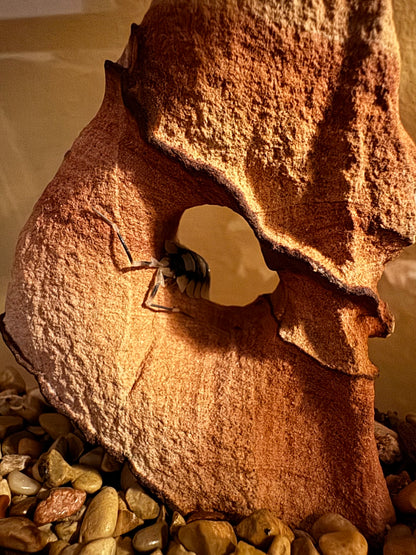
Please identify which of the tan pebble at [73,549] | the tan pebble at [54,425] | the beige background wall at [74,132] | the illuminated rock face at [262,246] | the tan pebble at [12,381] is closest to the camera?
the illuminated rock face at [262,246]

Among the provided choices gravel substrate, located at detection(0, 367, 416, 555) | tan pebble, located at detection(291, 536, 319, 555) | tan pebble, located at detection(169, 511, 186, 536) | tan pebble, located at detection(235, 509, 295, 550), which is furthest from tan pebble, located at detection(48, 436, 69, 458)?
tan pebble, located at detection(291, 536, 319, 555)

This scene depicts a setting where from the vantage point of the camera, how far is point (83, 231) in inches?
36.1

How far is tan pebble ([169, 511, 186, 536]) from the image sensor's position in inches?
36.6

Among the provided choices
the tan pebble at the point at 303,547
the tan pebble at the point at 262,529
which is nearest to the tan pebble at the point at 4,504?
the tan pebble at the point at 262,529

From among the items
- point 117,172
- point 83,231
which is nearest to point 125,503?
point 83,231

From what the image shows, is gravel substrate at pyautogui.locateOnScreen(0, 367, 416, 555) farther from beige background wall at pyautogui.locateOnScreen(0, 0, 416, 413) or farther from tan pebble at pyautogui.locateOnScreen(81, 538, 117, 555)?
beige background wall at pyautogui.locateOnScreen(0, 0, 416, 413)

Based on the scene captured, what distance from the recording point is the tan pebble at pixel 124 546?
2.92 feet

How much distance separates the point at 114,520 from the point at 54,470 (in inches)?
7.2

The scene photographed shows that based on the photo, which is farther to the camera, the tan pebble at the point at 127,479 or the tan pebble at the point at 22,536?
the tan pebble at the point at 127,479

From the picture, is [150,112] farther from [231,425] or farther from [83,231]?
[231,425]

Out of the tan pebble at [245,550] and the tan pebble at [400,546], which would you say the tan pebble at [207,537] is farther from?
the tan pebble at [400,546]

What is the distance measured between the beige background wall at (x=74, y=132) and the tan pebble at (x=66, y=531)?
886mm

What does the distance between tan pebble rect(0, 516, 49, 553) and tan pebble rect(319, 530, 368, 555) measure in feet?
1.79

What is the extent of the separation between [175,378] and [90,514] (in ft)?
1.08
